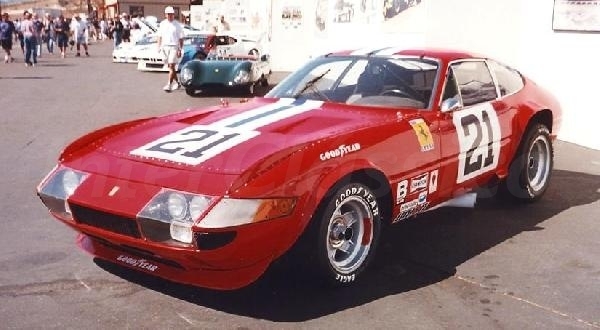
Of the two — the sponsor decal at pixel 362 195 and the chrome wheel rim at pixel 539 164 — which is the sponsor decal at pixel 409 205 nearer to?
the sponsor decal at pixel 362 195

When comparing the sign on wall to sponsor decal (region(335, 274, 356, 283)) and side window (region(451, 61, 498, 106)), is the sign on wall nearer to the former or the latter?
side window (region(451, 61, 498, 106))

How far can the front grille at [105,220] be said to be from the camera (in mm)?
3332

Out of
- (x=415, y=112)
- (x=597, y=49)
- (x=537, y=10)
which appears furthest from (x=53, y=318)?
(x=537, y=10)

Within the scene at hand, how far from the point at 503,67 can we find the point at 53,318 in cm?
393

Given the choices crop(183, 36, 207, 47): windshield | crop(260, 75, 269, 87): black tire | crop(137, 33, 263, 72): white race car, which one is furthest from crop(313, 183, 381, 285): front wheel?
crop(183, 36, 207, 47): windshield

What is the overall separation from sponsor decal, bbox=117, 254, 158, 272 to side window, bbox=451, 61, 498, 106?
2.48 metres

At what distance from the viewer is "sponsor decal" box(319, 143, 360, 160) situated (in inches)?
139

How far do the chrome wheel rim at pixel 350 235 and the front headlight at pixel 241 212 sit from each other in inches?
18.8

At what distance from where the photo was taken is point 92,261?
418 cm

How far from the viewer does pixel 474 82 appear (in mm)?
5000

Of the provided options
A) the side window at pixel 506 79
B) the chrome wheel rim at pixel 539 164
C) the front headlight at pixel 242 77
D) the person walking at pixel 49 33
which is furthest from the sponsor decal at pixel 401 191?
the person walking at pixel 49 33

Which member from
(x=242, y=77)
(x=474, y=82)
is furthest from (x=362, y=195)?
(x=242, y=77)

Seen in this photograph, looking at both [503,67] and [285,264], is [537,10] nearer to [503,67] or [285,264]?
[503,67]

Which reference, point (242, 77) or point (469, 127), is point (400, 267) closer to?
point (469, 127)
